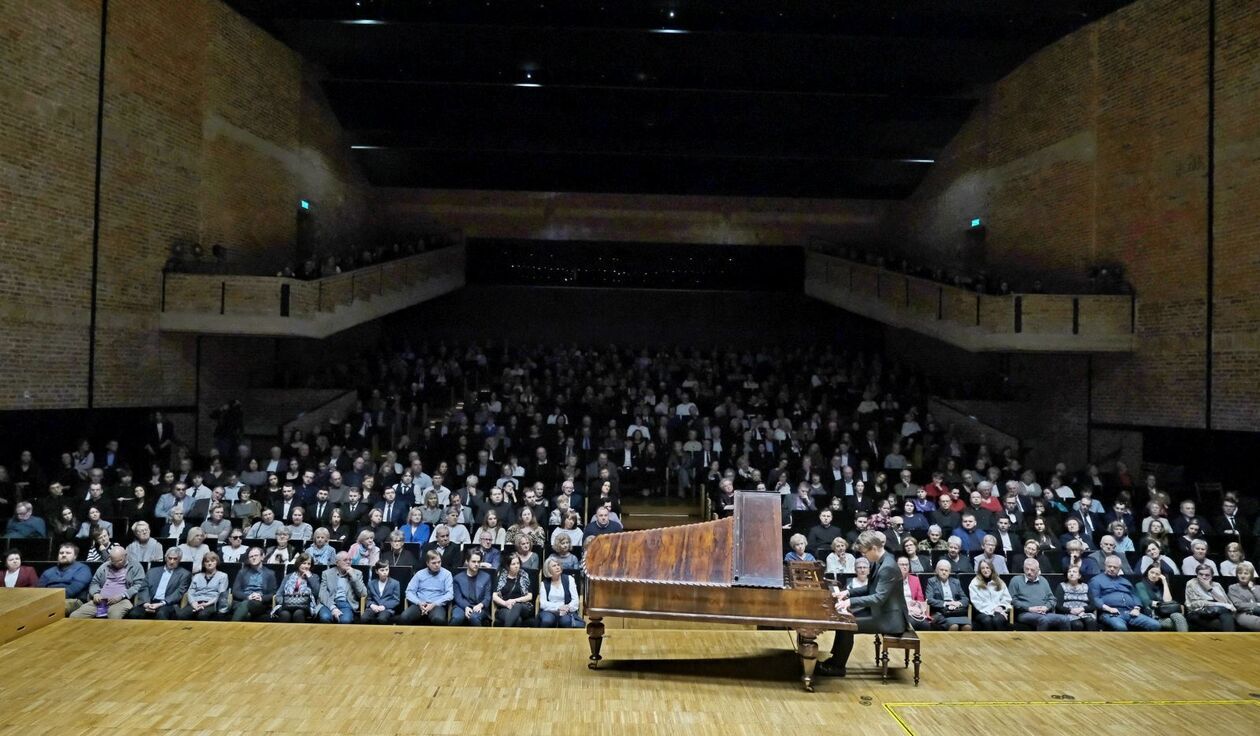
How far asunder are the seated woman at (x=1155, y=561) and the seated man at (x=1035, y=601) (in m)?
1.00

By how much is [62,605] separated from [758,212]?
1646 centimetres

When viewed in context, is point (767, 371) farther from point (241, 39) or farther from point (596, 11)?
point (241, 39)

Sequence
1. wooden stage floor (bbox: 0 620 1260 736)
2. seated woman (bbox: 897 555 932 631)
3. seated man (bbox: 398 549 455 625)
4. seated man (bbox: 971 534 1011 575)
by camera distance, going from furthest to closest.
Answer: seated man (bbox: 971 534 1011 575) < seated man (bbox: 398 549 455 625) < seated woman (bbox: 897 555 932 631) < wooden stage floor (bbox: 0 620 1260 736)

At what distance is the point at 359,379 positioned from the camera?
1591 cm

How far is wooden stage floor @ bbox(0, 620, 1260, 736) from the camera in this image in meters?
5.08

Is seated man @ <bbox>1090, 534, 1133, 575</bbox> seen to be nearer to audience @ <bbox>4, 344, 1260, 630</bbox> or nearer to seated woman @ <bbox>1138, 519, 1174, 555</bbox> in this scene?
audience @ <bbox>4, 344, 1260, 630</bbox>

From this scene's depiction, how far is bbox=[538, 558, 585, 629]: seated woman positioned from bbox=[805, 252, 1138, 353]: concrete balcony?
324 inches

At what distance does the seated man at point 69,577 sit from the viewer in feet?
24.4

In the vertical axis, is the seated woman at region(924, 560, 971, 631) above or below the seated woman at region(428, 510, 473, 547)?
below

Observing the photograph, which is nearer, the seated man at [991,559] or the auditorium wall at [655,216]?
the seated man at [991,559]

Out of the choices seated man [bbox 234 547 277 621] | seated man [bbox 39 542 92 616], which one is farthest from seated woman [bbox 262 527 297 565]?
seated man [bbox 39 542 92 616]

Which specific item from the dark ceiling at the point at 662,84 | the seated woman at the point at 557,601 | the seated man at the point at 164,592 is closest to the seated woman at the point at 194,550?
the seated man at the point at 164,592

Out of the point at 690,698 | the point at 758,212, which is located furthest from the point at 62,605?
the point at 758,212

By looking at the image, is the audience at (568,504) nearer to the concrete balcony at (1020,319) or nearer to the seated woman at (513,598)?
the seated woman at (513,598)
